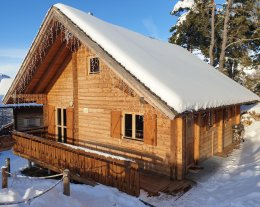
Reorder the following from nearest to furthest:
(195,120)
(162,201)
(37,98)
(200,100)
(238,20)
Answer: (162,201), (200,100), (195,120), (37,98), (238,20)

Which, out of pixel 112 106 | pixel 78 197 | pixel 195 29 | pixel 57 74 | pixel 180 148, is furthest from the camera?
pixel 195 29

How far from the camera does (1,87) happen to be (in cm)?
3709

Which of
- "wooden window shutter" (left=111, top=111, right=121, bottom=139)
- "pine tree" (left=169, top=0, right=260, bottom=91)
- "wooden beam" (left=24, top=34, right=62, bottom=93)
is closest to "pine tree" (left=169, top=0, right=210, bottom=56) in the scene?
"pine tree" (left=169, top=0, right=260, bottom=91)

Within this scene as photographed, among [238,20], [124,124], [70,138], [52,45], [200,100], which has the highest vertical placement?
[238,20]

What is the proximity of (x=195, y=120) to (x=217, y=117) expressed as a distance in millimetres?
3121

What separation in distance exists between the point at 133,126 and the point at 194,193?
12.1ft

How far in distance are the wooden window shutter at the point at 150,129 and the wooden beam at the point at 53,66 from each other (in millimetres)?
6011

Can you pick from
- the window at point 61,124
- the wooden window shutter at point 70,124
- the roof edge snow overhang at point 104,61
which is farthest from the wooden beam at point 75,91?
the roof edge snow overhang at point 104,61

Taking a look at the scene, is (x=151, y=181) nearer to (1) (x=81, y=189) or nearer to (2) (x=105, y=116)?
(1) (x=81, y=189)

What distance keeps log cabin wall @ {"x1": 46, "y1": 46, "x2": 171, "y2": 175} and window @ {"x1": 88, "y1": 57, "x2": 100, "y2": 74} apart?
0.19 meters

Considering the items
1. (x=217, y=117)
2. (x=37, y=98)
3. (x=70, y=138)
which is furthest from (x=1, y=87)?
(x=217, y=117)

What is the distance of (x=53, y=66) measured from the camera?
1362 cm

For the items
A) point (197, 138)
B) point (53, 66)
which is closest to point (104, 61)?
point (197, 138)

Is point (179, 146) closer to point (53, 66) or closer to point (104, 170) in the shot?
point (104, 170)
